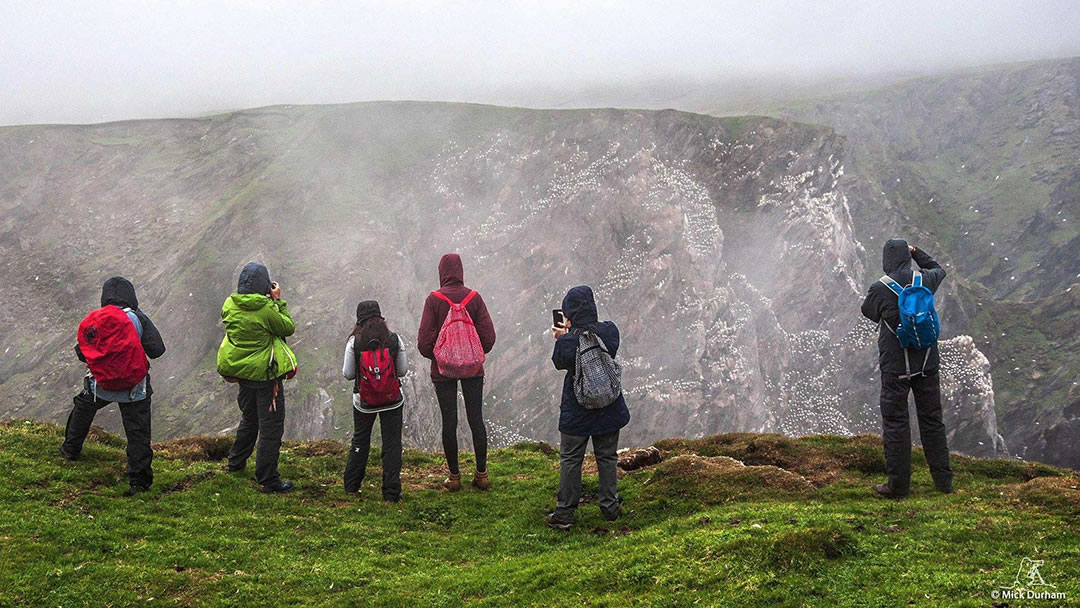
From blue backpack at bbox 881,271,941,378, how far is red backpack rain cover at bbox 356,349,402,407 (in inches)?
390

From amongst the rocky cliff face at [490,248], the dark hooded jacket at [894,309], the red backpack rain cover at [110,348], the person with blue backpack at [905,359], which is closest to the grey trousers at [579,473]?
the person with blue backpack at [905,359]

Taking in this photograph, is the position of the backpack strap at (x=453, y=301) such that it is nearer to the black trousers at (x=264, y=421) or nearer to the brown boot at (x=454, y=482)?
the black trousers at (x=264, y=421)

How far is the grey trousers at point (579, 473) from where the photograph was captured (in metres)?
12.3

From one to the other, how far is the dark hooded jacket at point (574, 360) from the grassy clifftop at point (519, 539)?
6.43ft

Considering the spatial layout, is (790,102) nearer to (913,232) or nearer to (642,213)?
(913,232)

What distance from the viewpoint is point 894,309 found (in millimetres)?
12750

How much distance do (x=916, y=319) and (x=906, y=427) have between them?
7.00 ft

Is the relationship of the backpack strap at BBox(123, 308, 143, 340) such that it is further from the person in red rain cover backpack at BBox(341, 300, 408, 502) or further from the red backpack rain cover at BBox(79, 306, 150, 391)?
the person in red rain cover backpack at BBox(341, 300, 408, 502)

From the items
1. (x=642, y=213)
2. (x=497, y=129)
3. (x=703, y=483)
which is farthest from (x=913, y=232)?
(x=703, y=483)

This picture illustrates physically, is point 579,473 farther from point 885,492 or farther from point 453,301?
point 885,492

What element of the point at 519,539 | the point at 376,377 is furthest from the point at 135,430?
the point at 519,539

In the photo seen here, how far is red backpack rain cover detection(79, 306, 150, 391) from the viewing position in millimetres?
12453

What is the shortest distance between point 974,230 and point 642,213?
152022mm

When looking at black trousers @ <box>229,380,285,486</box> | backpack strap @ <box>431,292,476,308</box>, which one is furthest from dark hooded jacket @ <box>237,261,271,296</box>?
backpack strap @ <box>431,292,476,308</box>
